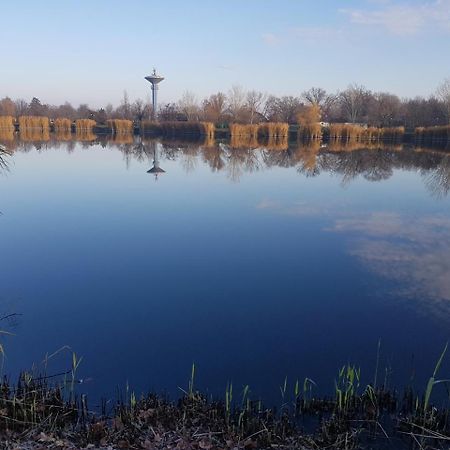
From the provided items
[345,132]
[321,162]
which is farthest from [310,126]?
[321,162]

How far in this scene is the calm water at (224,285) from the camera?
9.46ft

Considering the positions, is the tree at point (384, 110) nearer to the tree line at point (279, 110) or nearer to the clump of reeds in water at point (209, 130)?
the tree line at point (279, 110)

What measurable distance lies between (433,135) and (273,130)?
28.4 ft

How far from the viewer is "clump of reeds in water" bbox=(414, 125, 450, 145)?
23.0 meters

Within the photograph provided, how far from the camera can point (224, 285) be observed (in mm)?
4094

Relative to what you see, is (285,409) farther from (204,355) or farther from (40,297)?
(40,297)

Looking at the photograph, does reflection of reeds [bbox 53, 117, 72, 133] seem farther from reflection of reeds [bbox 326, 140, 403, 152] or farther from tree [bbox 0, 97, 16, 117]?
reflection of reeds [bbox 326, 140, 403, 152]

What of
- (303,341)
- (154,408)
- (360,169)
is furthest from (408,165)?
(154,408)

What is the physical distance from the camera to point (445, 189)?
957 cm

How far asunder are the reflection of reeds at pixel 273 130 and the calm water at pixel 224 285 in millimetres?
17197

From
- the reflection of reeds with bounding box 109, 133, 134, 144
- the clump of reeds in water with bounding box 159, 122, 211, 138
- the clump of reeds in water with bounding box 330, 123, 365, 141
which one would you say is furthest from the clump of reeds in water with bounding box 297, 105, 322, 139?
the reflection of reeds with bounding box 109, 133, 134, 144

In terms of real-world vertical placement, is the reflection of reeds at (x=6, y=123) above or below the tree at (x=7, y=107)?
below

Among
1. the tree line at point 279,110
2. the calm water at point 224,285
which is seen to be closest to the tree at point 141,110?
the tree line at point 279,110

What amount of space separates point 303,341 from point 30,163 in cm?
1289
